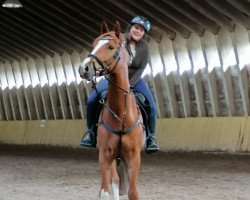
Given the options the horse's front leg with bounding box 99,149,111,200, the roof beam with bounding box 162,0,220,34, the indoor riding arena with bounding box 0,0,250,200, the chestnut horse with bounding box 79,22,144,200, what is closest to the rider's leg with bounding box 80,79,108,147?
the chestnut horse with bounding box 79,22,144,200

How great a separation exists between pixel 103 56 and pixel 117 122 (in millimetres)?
969

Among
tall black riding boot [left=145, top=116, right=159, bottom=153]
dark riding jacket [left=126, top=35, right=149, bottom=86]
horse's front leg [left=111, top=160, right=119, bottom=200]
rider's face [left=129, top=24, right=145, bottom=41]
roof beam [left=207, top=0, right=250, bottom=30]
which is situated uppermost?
roof beam [left=207, top=0, right=250, bottom=30]

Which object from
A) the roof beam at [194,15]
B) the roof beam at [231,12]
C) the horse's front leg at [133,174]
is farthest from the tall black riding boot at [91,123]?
the roof beam at [194,15]

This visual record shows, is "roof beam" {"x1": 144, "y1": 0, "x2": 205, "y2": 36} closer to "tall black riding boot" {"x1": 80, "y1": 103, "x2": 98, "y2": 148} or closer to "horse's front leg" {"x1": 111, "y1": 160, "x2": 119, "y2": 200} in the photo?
"tall black riding boot" {"x1": 80, "y1": 103, "x2": 98, "y2": 148}

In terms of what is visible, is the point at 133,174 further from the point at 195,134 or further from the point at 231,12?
the point at 195,134

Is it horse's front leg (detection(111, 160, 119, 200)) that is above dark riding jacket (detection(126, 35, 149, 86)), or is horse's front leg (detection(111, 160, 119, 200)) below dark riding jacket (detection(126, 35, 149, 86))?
below

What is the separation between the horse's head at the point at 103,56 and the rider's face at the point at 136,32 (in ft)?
2.11

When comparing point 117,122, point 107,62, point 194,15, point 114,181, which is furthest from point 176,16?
point 107,62

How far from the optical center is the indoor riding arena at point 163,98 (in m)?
12.1

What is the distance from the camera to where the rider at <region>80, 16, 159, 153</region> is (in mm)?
8023

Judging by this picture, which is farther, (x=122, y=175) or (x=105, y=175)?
(x=122, y=175)

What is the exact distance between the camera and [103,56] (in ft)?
22.8

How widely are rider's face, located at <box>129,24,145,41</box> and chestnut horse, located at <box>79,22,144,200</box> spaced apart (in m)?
0.52

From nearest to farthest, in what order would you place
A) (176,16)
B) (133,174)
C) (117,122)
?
1. (133,174)
2. (117,122)
3. (176,16)
